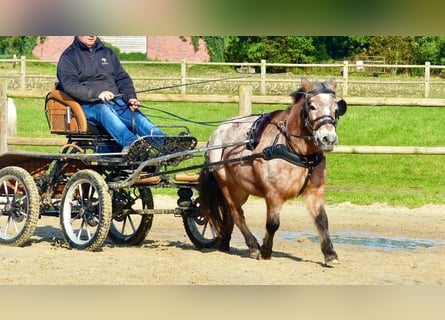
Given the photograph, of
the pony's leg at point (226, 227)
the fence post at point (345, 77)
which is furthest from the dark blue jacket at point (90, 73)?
the fence post at point (345, 77)

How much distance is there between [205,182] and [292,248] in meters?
1.29

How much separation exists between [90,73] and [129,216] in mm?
1405

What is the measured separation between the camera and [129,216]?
25.6 feet

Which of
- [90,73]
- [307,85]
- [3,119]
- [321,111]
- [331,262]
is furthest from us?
[3,119]

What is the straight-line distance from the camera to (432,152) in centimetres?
1069

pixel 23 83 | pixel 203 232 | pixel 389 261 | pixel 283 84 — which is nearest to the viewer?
pixel 389 261

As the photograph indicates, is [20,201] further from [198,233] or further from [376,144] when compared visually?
[376,144]

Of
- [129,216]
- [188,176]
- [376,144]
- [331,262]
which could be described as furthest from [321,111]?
[376,144]

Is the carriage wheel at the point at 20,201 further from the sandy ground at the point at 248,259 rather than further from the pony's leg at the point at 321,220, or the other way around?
the pony's leg at the point at 321,220

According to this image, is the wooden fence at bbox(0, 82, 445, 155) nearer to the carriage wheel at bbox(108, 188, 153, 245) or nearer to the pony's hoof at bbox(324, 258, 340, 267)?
the carriage wheel at bbox(108, 188, 153, 245)

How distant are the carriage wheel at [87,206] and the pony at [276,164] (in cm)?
92
